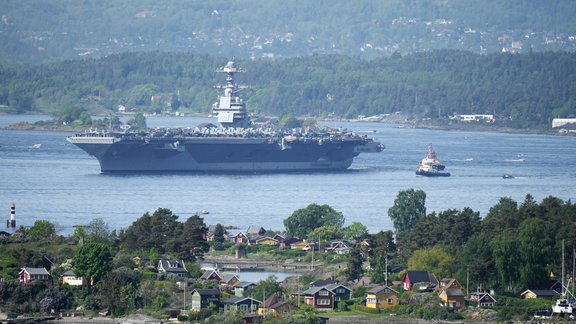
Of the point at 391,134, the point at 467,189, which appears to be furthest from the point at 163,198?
the point at 391,134

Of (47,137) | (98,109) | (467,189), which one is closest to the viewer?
(467,189)

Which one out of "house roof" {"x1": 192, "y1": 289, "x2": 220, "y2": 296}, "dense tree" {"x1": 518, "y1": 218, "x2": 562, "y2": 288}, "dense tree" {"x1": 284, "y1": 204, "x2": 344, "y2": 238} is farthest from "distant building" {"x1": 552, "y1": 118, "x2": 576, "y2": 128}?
"house roof" {"x1": 192, "y1": 289, "x2": 220, "y2": 296}

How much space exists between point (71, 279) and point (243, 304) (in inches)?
193

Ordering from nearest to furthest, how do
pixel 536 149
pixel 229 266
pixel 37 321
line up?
1. pixel 37 321
2. pixel 229 266
3. pixel 536 149

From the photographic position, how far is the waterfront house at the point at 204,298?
42531 millimetres

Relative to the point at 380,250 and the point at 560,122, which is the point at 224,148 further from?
the point at 560,122

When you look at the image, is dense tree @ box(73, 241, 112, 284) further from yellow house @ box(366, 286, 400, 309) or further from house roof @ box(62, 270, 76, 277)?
yellow house @ box(366, 286, 400, 309)

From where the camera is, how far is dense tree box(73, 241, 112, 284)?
145 ft

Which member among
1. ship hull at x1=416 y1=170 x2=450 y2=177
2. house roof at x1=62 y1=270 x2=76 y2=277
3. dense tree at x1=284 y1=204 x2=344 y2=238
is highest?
ship hull at x1=416 y1=170 x2=450 y2=177

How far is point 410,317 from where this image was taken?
139 feet

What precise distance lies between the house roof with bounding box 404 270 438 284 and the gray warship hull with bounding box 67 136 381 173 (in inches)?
1653

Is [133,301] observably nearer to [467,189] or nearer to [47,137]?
[467,189]

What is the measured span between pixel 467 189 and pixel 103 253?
38.8 m

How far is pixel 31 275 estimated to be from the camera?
44.3 m
